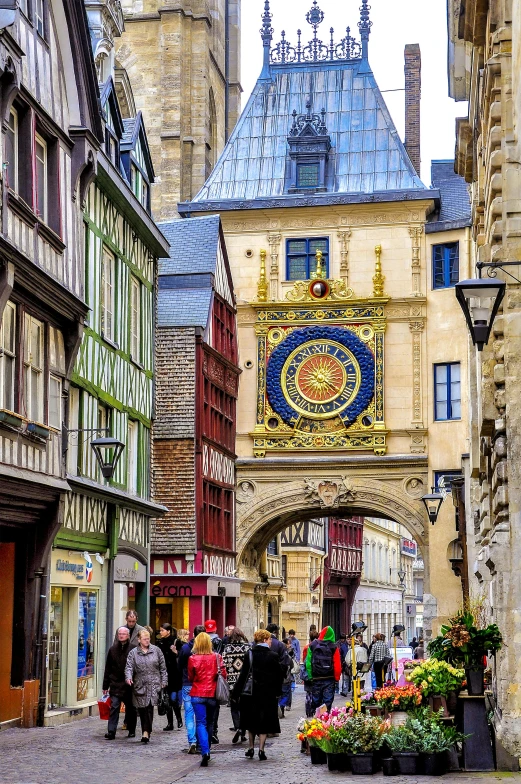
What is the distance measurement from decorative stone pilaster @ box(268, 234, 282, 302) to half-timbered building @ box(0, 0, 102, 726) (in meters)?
17.5

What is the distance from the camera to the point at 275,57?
42656 mm

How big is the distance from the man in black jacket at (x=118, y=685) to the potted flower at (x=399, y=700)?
12.3 feet

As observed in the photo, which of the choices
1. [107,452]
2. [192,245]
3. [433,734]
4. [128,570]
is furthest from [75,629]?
[192,245]

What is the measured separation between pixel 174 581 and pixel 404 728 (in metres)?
18.8

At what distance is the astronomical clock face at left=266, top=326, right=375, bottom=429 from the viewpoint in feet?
123

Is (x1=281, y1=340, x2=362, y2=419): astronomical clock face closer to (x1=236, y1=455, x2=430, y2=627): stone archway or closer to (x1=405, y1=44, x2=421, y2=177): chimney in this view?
(x1=236, y1=455, x2=430, y2=627): stone archway

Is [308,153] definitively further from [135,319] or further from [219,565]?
[135,319]

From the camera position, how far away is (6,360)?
17.5m

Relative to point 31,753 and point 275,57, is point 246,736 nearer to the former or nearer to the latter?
point 31,753

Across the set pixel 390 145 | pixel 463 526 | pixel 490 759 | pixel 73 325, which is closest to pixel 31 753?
pixel 490 759

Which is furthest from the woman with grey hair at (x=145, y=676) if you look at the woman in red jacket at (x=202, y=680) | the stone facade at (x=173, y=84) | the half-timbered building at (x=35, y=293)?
the stone facade at (x=173, y=84)

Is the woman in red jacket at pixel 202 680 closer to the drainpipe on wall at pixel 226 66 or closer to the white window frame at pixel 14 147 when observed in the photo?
the white window frame at pixel 14 147

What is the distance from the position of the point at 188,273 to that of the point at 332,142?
8339mm

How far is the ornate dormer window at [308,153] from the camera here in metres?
39.4
